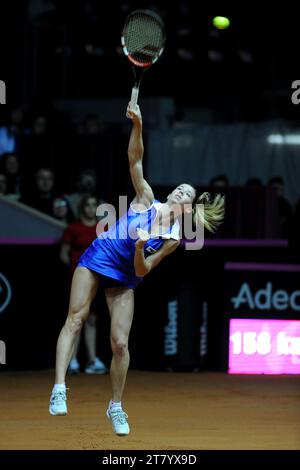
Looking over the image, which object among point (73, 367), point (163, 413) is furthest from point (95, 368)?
point (163, 413)

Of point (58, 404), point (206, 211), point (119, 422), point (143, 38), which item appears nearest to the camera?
point (58, 404)

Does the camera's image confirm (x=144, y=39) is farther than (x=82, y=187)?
No

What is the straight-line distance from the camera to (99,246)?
775 centimetres

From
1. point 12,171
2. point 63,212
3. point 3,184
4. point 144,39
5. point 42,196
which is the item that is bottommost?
point 63,212

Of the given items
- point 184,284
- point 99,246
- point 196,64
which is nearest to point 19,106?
point 196,64

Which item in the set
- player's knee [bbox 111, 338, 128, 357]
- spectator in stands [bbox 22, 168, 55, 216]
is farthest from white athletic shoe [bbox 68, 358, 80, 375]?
player's knee [bbox 111, 338, 128, 357]

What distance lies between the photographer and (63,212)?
12.0 m

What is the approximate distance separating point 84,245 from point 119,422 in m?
3.78

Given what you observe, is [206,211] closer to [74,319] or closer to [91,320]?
[74,319]

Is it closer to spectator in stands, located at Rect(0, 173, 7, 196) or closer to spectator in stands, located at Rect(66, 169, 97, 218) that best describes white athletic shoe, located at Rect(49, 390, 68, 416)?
spectator in stands, located at Rect(66, 169, 97, 218)

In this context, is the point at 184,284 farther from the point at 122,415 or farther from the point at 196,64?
the point at 196,64

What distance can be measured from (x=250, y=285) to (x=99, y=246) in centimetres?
418

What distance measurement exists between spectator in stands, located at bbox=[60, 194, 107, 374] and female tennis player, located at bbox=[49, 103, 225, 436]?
333 centimetres

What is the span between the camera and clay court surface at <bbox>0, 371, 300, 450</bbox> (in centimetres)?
770
